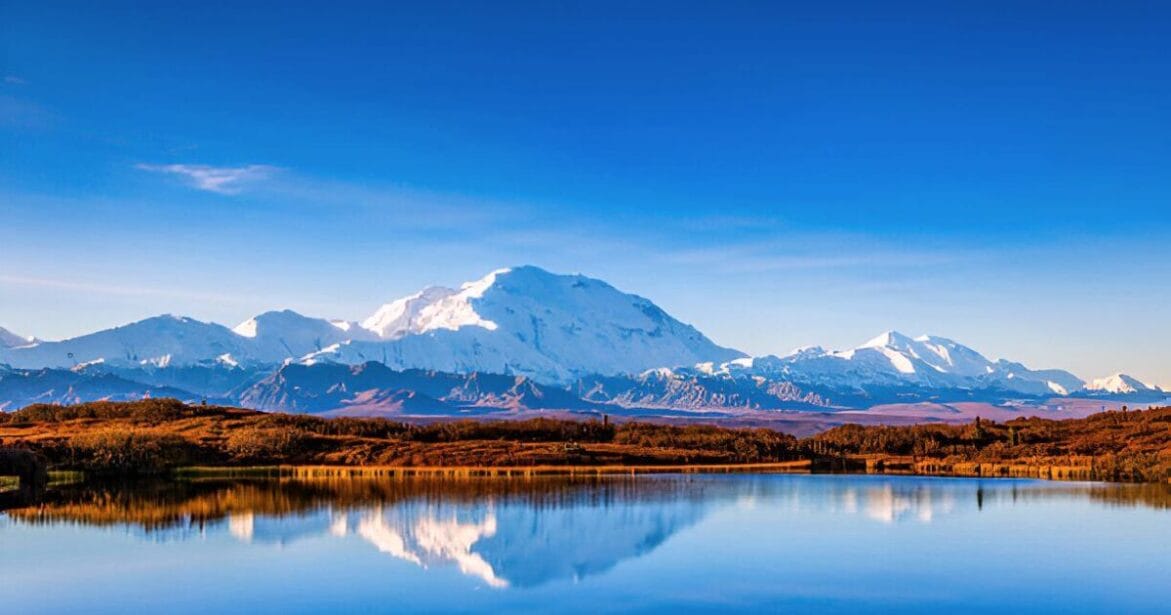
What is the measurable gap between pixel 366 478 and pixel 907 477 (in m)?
34.7

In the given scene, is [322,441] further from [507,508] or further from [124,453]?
[507,508]

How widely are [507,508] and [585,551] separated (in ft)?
43.1

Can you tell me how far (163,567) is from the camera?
40969 mm

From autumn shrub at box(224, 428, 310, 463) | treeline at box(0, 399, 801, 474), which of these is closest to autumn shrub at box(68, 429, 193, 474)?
treeline at box(0, 399, 801, 474)

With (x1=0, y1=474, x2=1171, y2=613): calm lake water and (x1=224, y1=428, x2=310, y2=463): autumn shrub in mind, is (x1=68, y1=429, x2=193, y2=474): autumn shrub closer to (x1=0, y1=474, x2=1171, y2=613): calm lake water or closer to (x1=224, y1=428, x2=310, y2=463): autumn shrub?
(x1=224, y1=428, x2=310, y2=463): autumn shrub

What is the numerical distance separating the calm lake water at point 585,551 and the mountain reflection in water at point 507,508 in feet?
0.61

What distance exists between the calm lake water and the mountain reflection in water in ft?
0.61

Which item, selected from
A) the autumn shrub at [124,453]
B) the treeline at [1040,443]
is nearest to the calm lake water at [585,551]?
the autumn shrub at [124,453]

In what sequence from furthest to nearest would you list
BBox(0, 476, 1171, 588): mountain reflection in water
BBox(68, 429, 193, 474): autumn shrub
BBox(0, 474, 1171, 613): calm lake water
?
BBox(68, 429, 193, 474): autumn shrub → BBox(0, 476, 1171, 588): mountain reflection in water → BBox(0, 474, 1171, 613): calm lake water

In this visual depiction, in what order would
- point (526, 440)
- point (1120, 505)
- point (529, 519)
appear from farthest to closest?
point (526, 440)
point (1120, 505)
point (529, 519)

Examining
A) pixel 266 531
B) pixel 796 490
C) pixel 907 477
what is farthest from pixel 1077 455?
pixel 266 531

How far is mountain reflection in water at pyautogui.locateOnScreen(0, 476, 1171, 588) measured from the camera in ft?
147

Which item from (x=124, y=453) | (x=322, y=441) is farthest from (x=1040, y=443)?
(x=124, y=453)

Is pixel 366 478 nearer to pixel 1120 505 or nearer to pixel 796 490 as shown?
pixel 796 490
